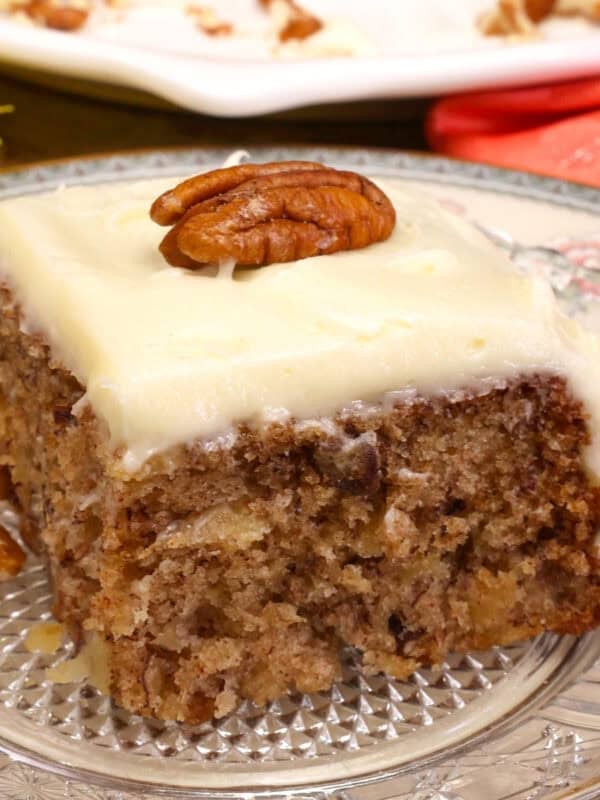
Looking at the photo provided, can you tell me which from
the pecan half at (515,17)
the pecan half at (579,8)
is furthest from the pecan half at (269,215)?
the pecan half at (579,8)

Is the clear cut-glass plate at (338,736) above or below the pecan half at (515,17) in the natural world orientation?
below

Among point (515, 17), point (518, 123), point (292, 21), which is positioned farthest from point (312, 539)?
point (515, 17)

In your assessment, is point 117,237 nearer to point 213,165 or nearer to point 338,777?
point 338,777

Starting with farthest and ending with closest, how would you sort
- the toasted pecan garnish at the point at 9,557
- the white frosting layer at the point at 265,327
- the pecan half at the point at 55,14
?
the pecan half at the point at 55,14, the toasted pecan garnish at the point at 9,557, the white frosting layer at the point at 265,327

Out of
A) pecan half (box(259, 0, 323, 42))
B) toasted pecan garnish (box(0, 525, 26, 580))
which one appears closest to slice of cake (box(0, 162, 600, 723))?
toasted pecan garnish (box(0, 525, 26, 580))

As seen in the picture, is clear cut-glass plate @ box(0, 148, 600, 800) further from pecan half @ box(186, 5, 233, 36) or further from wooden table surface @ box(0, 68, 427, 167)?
pecan half @ box(186, 5, 233, 36)

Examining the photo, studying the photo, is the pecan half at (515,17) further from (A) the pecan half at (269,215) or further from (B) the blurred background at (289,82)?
(A) the pecan half at (269,215)
